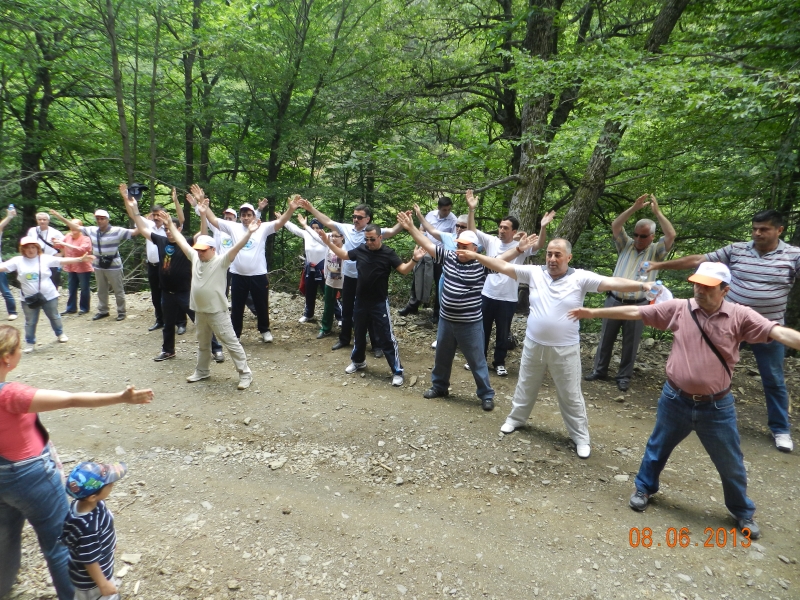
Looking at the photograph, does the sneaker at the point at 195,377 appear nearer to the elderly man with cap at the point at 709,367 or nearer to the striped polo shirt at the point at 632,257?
the elderly man with cap at the point at 709,367

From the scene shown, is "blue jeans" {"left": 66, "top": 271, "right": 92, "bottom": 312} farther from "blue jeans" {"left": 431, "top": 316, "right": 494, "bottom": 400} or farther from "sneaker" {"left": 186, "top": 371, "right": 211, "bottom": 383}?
"blue jeans" {"left": 431, "top": 316, "right": 494, "bottom": 400}

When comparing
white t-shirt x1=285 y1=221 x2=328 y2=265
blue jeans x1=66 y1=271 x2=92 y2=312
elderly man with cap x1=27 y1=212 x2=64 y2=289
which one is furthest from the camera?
blue jeans x1=66 y1=271 x2=92 y2=312

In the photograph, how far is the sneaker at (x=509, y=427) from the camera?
5125 millimetres

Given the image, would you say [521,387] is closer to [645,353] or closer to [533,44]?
[645,353]

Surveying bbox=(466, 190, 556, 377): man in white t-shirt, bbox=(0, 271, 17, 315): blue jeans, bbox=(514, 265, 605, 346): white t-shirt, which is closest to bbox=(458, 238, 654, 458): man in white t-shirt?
bbox=(514, 265, 605, 346): white t-shirt

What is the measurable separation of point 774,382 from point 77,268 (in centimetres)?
1135

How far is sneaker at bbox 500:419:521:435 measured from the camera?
5.12 meters

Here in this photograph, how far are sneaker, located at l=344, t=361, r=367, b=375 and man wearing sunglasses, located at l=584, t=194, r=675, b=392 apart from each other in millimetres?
3446

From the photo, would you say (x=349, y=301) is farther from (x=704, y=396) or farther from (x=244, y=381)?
(x=704, y=396)

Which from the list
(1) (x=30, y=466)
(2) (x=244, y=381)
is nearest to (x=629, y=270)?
(2) (x=244, y=381)

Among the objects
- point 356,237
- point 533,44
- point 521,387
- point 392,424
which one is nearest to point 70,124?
point 356,237

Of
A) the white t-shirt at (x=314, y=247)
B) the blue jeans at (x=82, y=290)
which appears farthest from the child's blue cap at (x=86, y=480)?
the blue jeans at (x=82, y=290)

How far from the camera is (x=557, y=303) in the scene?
4492 mm

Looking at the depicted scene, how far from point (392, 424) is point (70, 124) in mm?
14129
